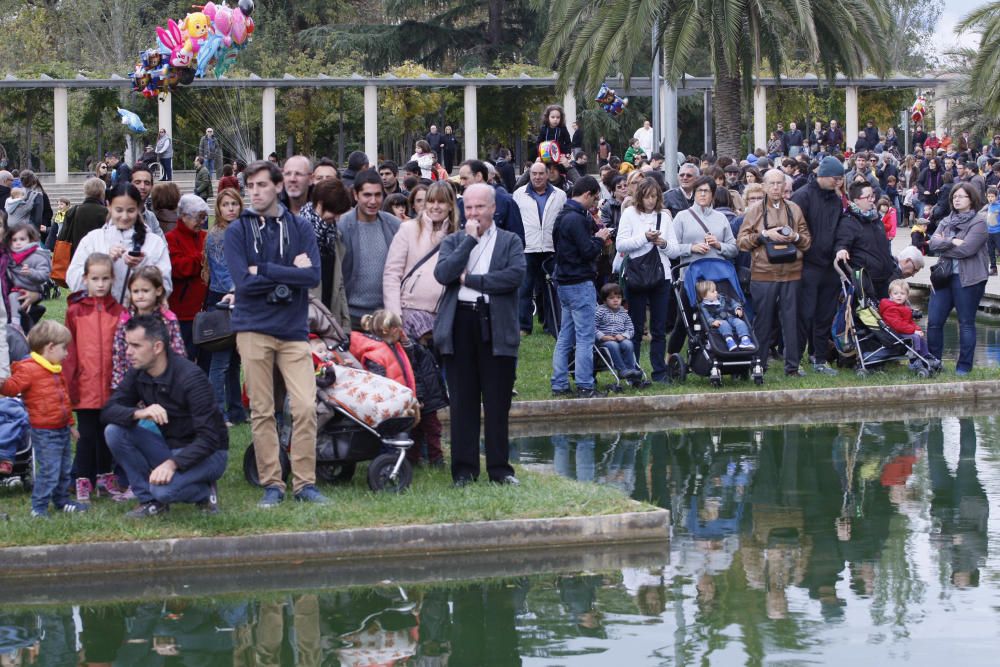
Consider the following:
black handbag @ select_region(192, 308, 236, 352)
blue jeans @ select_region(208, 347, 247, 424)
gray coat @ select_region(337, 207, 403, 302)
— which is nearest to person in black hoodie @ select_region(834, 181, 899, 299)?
gray coat @ select_region(337, 207, 403, 302)

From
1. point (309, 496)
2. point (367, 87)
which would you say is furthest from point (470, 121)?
point (309, 496)

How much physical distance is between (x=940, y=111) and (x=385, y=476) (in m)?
43.2

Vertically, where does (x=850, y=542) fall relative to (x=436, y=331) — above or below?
below

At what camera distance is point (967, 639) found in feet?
24.0

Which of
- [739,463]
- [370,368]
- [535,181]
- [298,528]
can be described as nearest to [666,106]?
[535,181]

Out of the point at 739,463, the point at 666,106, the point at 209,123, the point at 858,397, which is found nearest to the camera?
the point at 739,463

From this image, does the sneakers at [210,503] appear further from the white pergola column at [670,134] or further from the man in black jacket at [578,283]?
the white pergola column at [670,134]

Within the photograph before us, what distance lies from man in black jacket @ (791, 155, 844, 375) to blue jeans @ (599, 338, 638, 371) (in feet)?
6.26

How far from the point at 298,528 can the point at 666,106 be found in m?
16.1

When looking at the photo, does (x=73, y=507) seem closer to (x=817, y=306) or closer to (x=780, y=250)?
(x=780, y=250)

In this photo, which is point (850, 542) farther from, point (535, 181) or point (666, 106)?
point (666, 106)

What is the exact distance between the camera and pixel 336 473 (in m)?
10.5

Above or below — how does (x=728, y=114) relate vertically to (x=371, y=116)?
below

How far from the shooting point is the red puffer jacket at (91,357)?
9.58 meters
